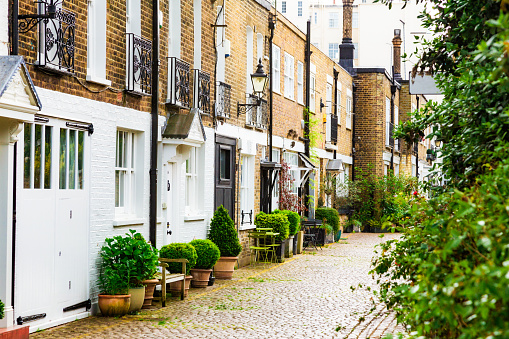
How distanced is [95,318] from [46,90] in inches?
138

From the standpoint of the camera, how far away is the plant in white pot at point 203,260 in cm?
1471

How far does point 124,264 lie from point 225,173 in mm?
7234

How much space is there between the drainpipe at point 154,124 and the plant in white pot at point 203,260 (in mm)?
1290

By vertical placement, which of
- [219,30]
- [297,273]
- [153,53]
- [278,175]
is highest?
[219,30]

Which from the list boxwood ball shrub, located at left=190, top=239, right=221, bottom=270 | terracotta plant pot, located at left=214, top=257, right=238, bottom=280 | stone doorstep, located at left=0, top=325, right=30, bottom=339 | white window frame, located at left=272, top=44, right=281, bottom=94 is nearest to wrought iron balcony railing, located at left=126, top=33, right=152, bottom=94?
boxwood ball shrub, located at left=190, top=239, right=221, bottom=270

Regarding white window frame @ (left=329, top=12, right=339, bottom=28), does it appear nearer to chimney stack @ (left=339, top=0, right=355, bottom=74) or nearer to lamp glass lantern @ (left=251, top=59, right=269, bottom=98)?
chimney stack @ (left=339, top=0, right=355, bottom=74)

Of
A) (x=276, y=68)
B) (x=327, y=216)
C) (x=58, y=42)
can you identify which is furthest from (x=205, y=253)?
(x=327, y=216)

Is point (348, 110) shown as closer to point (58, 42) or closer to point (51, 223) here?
point (58, 42)

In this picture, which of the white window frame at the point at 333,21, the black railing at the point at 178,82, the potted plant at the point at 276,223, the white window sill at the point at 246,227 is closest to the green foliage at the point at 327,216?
the potted plant at the point at 276,223

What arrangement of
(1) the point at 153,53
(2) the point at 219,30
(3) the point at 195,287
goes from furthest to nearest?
(2) the point at 219,30, (3) the point at 195,287, (1) the point at 153,53

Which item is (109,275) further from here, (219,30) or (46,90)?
(219,30)

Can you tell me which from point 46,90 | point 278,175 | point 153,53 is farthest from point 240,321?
point 278,175

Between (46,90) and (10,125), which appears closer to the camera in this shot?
(10,125)

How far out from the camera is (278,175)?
23047 millimetres
